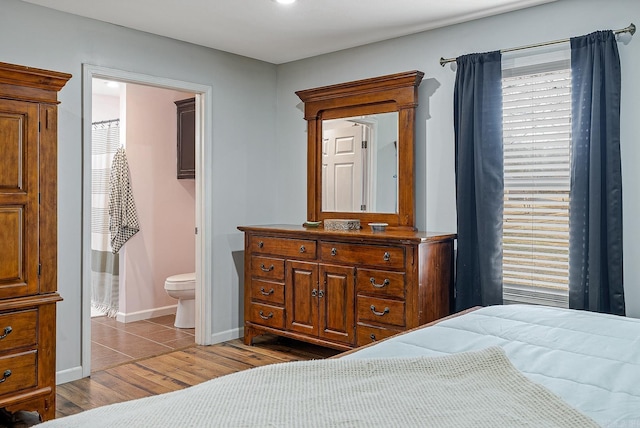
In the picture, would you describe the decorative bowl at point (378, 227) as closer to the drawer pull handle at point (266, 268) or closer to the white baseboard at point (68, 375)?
the drawer pull handle at point (266, 268)

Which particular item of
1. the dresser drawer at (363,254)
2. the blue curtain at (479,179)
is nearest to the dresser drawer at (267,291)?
the dresser drawer at (363,254)

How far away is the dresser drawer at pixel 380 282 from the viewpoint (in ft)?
11.6

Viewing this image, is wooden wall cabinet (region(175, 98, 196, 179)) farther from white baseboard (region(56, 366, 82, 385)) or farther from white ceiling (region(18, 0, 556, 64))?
white baseboard (region(56, 366, 82, 385))

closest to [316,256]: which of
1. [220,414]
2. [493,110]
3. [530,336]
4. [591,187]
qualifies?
[493,110]

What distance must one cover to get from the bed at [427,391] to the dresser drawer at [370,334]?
1.74 metres

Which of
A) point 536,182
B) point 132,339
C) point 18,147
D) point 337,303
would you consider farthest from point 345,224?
point 18,147

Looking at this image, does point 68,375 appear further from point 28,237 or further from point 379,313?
point 379,313

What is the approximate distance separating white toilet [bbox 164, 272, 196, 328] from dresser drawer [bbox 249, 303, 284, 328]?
0.89 m

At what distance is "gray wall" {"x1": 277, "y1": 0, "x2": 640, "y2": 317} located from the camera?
313 centimetres

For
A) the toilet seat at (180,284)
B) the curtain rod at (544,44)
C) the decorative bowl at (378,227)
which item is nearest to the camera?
the curtain rod at (544,44)

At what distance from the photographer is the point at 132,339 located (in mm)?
4695

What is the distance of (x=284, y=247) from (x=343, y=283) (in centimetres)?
60

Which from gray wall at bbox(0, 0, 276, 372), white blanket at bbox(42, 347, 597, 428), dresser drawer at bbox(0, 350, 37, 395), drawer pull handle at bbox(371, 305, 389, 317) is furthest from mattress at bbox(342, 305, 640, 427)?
gray wall at bbox(0, 0, 276, 372)

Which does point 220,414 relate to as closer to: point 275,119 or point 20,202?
point 20,202
